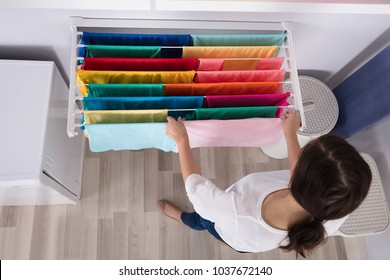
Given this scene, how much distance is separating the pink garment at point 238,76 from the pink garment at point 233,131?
149 millimetres

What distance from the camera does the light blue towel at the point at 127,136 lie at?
3.51 feet

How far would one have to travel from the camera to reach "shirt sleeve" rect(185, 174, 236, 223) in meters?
0.96

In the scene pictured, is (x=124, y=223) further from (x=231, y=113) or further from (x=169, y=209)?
(x=231, y=113)

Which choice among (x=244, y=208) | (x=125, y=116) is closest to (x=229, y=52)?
(x=125, y=116)

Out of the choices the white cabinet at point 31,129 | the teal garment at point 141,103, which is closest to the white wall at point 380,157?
the teal garment at point 141,103

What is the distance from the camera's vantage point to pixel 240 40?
121 cm

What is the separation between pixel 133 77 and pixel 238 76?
36cm

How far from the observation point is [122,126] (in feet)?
3.51

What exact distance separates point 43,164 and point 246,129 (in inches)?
28.9

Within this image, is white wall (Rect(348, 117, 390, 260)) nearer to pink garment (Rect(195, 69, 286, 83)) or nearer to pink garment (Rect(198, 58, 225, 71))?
pink garment (Rect(195, 69, 286, 83))

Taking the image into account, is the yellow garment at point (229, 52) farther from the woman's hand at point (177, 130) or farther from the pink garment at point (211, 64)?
the woman's hand at point (177, 130)
